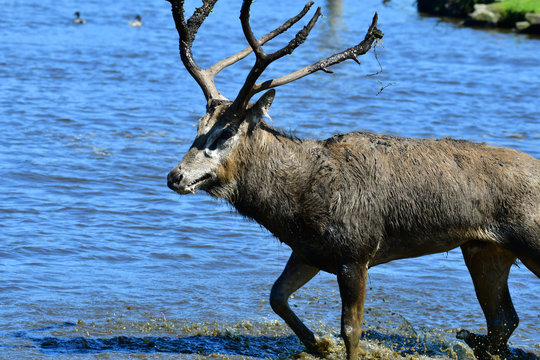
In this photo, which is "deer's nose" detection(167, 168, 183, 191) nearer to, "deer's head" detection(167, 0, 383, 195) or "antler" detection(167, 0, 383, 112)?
"deer's head" detection(167, 0, 383, 195)

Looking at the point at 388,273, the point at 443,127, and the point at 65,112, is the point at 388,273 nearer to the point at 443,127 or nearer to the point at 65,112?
the point at 443,127

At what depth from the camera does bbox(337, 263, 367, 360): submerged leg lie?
6465mm

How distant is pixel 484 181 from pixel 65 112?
1056 centimetres

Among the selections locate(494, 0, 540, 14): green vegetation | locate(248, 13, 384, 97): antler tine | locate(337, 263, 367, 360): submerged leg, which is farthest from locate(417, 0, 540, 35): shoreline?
locate(337, 263, 367, 360): submerged leg

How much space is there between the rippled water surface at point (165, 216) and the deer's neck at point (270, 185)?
356mm

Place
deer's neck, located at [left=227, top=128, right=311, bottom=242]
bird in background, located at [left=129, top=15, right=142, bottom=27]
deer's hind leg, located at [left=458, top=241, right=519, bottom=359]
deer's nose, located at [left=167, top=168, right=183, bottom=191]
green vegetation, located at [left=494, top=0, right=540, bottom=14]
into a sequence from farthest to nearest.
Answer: green vegetation, located at [left=494, top=0, right=540, bottom=14], bird in background, located at [left=129, top=15, right=142, bottom=27], deer's hind leg, located at [left=458, top=241, right=519, bottom=359], deer's neck, located at [left=227, top=128, right=311, bottom=242], deer's nose, located at [left=167, top=168, right=183, bottom=191]

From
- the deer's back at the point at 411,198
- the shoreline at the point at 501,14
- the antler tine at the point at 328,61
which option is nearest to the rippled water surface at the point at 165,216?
the deer's back at the point at 411,198

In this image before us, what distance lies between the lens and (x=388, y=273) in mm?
9141

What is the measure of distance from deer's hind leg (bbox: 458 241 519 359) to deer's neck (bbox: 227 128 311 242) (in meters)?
1.47

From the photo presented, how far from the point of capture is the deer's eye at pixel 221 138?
6465 millimetres

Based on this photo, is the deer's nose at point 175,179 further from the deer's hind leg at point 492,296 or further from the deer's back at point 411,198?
the deer's hind leg at point 492,296

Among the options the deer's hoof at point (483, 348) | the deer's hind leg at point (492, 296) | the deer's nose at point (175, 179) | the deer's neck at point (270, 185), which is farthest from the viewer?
the deer's hoof at point (483, 348)

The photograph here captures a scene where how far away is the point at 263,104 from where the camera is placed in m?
6.42

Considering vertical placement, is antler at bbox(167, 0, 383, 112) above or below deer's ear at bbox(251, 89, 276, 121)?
above
